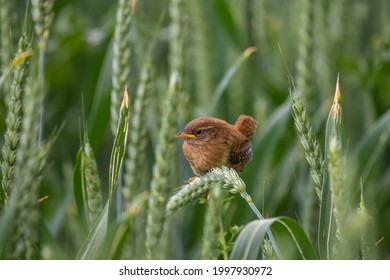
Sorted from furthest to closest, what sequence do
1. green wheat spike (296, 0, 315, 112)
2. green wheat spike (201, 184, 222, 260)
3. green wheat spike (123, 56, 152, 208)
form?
green wheat spike (296, 0, 315, 112)
green wheat spike (123, 56, 152, 208)
green wheat spike (201, 184, 222, 260)

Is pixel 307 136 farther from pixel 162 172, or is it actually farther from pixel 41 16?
pixel 41 16

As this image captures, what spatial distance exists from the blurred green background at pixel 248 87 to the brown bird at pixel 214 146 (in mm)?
384

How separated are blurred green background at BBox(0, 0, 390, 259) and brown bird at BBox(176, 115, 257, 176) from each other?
0.38 meters

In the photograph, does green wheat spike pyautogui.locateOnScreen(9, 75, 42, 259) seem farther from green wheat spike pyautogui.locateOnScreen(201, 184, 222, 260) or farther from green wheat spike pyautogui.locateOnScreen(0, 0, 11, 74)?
green wheat spike pyautogui.locateOnScreen(0, 0, 11, 74)

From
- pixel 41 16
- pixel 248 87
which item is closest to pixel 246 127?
pixel 41 16

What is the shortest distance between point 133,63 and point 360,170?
45.5 inches

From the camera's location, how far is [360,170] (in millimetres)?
2006

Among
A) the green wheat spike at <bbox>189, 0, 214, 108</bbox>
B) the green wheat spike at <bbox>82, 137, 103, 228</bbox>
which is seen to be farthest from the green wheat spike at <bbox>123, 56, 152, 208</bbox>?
the green wheat spike at <bbox>189, 0, 214, 108</bbox>

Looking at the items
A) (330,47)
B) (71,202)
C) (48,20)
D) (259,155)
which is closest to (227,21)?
(330,47)

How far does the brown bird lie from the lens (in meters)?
1.18

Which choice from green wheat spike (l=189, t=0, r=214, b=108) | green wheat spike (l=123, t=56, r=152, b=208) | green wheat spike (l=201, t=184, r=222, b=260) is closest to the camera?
green wheat spike (l=201, t=184, r=222, b=260)

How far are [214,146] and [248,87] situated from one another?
141 cm

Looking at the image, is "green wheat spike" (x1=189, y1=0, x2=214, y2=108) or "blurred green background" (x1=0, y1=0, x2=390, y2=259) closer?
"blurred green background" (x1=0, y1=0, x2=390, y2=259)
